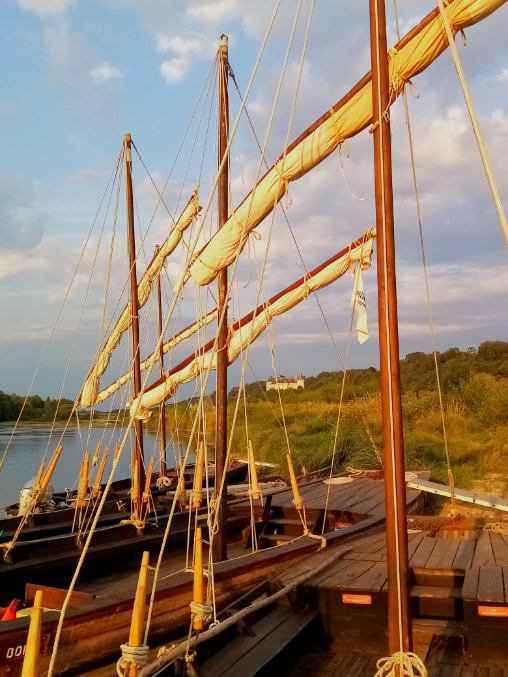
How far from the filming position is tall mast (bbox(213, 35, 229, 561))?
806 cm

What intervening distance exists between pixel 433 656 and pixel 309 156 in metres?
5.21

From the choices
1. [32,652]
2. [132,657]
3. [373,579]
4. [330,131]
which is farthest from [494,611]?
[330,131]

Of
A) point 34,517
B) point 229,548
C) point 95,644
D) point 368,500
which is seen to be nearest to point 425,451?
point 368,500

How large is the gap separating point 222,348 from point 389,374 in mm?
Result: 4596

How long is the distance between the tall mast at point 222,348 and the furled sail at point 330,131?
3.33 ft

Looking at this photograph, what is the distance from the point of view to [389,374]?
13.6ft

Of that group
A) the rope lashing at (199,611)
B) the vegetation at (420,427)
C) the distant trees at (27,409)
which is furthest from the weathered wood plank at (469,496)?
the distant trees at (27,409)

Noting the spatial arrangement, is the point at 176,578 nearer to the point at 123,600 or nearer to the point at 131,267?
the point at 123,600

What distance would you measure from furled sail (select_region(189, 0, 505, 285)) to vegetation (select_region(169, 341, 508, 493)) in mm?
6952

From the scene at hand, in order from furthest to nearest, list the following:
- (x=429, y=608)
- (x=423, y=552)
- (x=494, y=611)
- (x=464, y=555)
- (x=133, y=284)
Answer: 1. (x=133, y=284)
2. (x=423, y=552)
3. (x=464, y=555)
4. (x=429, y=608)
5. (x=494, y=611)

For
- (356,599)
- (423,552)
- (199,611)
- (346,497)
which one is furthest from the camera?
(346,497)

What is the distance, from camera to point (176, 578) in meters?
6.82

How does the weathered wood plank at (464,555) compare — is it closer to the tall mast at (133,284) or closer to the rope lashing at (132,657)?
the rope lashing at (132,657)

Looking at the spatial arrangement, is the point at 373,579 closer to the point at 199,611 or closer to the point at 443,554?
the point at 443,554
